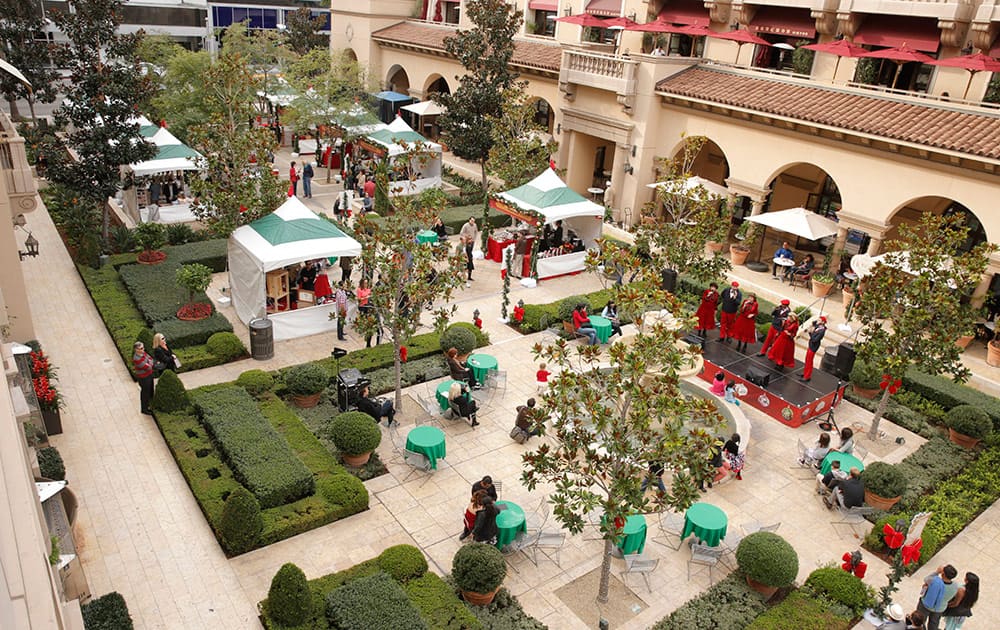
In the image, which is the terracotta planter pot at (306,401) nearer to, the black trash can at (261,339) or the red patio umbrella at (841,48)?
the black trash can at (261,339)

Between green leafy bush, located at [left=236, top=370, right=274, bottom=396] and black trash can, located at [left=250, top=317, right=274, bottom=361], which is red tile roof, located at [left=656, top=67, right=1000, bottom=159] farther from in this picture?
green leafy bush, located at [left=236, top=370, right=274, bottom=396]

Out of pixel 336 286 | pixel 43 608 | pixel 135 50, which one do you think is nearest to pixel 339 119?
pixel 135 50

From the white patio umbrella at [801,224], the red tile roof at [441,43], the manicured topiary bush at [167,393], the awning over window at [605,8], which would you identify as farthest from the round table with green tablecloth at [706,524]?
the awning over window at [605,8]

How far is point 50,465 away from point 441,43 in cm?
3322

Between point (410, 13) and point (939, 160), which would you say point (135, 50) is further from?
point (410, 13)

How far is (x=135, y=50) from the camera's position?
22078 millimetres

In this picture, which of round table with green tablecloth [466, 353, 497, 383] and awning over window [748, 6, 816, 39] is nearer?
round table with green tablecloth [466, 353, 497, 383]

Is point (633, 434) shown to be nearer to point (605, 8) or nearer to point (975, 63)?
point (975, 63)

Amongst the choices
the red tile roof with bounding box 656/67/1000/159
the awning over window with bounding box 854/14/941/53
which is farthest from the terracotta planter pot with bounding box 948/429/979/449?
the awning over window with bounding box 854/14/941/53

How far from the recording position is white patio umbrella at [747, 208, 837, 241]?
2375cm

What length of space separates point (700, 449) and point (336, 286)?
12.1 metres

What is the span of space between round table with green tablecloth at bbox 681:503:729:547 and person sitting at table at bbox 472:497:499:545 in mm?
3379

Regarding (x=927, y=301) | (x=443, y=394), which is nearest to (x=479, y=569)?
(x=443, y=394)

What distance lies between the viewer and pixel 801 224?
23938mm
